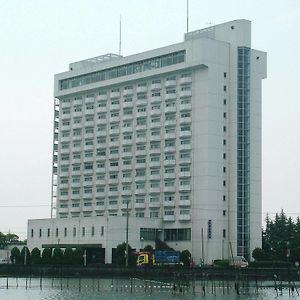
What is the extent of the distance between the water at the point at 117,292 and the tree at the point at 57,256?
28.1 m

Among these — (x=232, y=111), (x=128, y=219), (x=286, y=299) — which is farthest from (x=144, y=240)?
(x=286, y=299)

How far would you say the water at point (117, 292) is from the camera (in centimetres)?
12438

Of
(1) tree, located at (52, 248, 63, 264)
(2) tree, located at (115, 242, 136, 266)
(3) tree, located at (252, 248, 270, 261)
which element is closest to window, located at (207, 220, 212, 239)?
(3) tree, located at (252, 248, 270, 261)

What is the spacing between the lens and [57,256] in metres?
197

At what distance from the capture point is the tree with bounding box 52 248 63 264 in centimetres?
19362

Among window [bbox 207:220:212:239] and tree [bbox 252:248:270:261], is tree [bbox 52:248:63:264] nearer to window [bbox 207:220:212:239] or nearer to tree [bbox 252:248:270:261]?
window [bbox 207:220:212:239]

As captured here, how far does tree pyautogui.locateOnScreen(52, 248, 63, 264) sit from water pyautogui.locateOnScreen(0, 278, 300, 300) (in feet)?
92.3

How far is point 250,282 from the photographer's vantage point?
163375mm

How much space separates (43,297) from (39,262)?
7356 cm

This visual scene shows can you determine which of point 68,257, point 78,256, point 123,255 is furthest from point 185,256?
point 68,257

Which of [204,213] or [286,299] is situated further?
[204,213]

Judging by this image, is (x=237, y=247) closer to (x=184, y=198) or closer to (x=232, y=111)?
(x=184, y=198)

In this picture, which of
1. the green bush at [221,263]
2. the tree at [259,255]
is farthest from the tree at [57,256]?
the tree at [259,255]

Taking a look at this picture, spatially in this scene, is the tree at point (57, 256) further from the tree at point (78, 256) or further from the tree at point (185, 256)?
the tree at point (185, 256)
